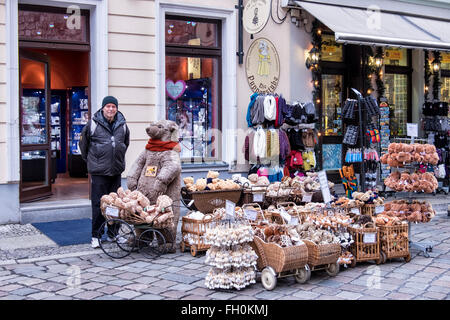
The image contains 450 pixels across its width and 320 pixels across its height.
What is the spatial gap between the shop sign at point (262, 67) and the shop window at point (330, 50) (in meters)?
1.82

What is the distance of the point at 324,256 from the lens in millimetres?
5922

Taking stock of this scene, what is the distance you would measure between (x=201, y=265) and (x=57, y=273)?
166 centimetres

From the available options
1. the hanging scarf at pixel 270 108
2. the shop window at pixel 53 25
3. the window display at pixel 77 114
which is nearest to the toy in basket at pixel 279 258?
the hanging scarf at pixel 270 108

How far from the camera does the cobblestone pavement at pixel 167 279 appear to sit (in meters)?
5.45

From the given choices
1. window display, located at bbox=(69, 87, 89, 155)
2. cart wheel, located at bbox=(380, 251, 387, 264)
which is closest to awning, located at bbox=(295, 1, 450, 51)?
cart wheel, located at bbox=(380, 251, 387, 264)

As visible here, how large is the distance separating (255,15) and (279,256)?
576 cm

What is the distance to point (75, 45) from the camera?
9.98 metres

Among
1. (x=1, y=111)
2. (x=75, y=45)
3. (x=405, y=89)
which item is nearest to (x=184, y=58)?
(x=75, y=45)

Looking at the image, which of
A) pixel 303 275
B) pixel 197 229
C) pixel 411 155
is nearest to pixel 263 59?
pixel 411 155

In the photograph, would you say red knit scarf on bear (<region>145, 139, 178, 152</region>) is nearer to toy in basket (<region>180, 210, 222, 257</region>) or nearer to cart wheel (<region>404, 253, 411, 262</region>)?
toy in basket (<region>180, 210, 222, 257</region>)

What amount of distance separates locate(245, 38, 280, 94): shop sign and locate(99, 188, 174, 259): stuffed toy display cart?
500 centimetres

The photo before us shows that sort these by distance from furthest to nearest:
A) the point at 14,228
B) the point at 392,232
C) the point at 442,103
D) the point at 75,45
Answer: the point at 442,103 → the point at 75,45 → the point at 14,228 → the point at 392,232

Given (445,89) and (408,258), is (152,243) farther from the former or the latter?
(445,89)

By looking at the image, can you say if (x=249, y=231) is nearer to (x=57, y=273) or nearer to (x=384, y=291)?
(x=384, y=291)
